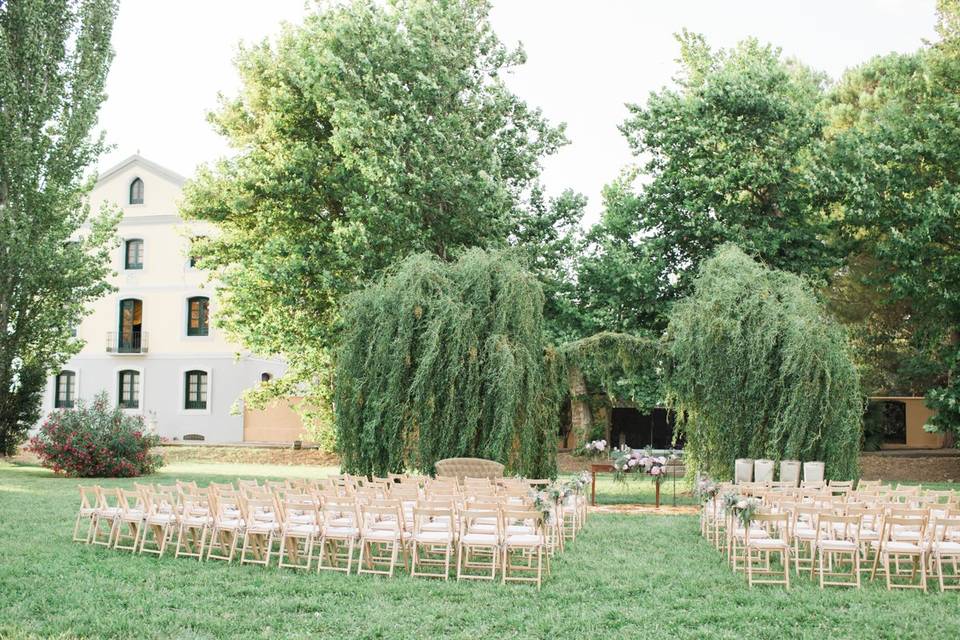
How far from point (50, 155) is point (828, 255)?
18.9 m

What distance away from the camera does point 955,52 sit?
82.3ft

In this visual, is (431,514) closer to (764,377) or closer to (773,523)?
(773,523)

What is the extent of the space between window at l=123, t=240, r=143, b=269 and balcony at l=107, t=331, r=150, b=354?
2.61 metres

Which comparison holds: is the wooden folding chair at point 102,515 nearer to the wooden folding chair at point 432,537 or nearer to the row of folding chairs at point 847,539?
the wooden folding chair at point 432,537

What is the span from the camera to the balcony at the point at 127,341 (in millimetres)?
35688

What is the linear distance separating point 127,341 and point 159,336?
5.07ft

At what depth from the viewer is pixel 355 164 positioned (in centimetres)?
2338

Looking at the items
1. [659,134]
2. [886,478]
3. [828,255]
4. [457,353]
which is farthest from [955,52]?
[457,353]

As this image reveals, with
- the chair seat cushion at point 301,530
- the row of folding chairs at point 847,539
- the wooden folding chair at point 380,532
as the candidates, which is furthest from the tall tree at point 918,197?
the chair seat cushion at point 301,530

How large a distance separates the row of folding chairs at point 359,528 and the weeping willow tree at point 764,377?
22.5ft

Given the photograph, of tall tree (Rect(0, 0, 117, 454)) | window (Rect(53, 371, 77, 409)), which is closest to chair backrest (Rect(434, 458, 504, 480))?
tall tree (Rect(0, 0, 117, 454))

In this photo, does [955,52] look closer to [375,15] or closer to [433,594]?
[375,15]

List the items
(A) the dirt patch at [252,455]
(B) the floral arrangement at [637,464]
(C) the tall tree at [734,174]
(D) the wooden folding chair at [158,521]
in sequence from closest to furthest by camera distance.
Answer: (D) the wooden folding chair at [158,521] < (B) the floral arrangement at [637,464] < (C) the tall tree at [734,174] < (A) the dirt patch at [252,455]

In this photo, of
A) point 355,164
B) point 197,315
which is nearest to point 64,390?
point 197,315
